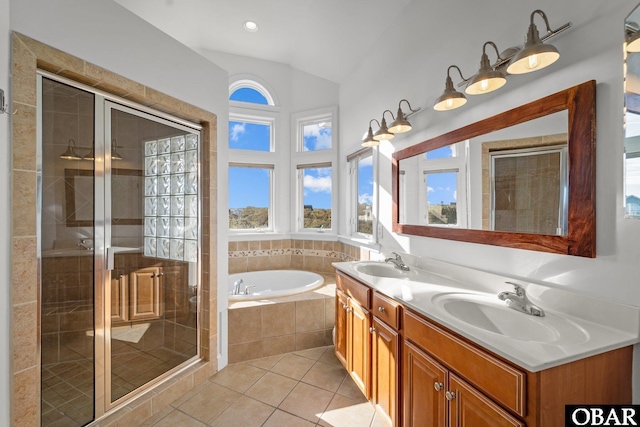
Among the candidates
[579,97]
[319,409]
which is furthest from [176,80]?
[319,409]

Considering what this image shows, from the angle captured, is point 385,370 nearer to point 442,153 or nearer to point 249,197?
point 442,153

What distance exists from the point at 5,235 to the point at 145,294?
0.93 m

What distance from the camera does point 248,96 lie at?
12.4 feet

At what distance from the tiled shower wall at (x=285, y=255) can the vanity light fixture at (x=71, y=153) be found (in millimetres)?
2119

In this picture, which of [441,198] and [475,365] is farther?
[441,198]

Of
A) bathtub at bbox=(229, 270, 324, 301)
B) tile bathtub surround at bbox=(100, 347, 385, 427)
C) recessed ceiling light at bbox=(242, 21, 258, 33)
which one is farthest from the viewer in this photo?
bathtub at bbox=(229, 270, 324, 301)

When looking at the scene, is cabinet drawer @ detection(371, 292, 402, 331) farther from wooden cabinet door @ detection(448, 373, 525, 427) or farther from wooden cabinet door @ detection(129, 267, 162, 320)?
wooden cabinet door @ detection(129, 267, 162, 320)

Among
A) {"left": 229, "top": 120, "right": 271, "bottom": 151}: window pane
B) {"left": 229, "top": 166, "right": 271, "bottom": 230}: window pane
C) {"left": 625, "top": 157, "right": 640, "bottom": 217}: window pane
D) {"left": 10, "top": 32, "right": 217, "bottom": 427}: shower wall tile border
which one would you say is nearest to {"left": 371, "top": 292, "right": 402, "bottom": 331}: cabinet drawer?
{"left": 625, "top": 157, "right": 640, "bottom": 217}: window pane

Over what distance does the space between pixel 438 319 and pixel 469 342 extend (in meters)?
0.15

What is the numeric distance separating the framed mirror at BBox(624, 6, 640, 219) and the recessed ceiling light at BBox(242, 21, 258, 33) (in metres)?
2.99

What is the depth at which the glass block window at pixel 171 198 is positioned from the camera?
205 cm

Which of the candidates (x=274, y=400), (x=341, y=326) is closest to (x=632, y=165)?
(x=341, y=326)

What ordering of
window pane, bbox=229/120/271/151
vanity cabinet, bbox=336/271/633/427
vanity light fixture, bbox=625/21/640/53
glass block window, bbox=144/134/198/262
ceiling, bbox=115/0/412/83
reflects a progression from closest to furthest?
1. vanity cabinet, bbox=336/271/633/427
2. vanity light fixture, bbox=625/21/640/53
3. glass block window, bbox=144/134/198/262
4. ceiling, bbox=115/0/412/83
5. window pane, bbox=229/120/271/151

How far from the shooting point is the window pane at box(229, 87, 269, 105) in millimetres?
3717
